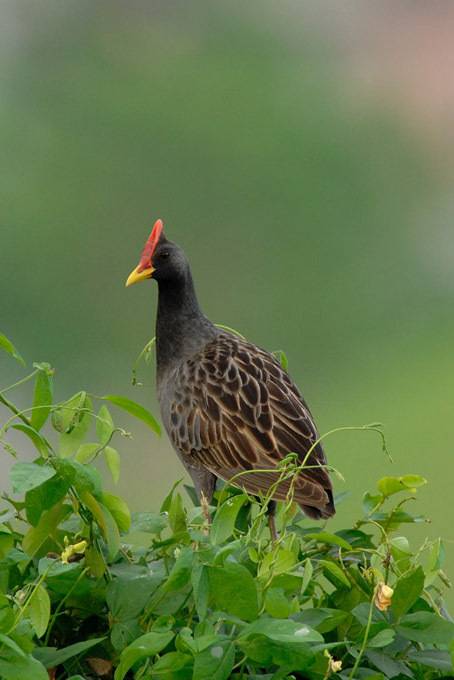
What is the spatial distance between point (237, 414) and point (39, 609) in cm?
118

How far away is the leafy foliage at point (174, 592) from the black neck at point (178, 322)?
1.16m

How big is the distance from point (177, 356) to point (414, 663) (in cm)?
123

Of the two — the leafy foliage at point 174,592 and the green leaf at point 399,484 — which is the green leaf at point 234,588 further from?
the green leaf at point 399,484

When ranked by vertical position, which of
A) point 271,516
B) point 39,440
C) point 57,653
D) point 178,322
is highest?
point 39,440

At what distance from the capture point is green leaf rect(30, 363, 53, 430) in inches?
24.7

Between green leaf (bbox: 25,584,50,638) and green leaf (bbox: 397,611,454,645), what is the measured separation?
0.20 metres

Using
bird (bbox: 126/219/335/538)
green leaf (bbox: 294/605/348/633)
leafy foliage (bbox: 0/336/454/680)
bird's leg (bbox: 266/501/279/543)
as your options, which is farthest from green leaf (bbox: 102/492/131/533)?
bird (bbox: 126/219/335/538)

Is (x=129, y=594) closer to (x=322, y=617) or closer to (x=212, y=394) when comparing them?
(x=322, y=617)

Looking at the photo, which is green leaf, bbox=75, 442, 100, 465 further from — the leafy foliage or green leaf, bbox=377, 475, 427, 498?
green leaf, bbox=377, 475, 427, 498

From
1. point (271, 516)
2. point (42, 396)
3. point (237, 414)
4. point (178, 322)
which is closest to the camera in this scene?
point (42, 396)

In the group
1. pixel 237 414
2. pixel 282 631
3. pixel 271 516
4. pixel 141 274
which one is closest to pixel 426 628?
pixel 282 631

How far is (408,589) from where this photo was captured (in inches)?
24.0

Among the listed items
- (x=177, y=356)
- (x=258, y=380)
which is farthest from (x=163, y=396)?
(x=258, y=380)

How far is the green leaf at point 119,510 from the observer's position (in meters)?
0.60
